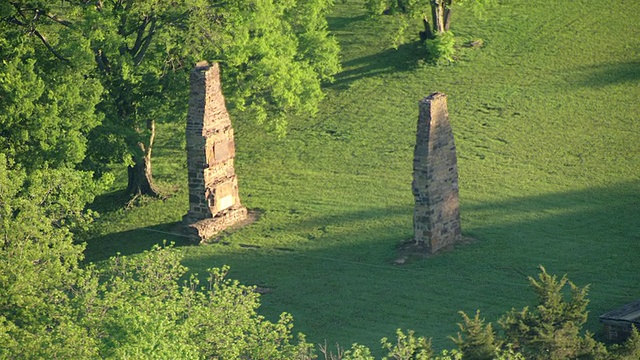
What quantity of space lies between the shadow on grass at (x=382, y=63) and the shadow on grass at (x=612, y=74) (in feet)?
22.5

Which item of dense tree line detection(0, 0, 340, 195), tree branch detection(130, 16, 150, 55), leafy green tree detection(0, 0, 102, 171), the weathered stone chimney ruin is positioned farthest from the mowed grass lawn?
tree branch detection(130, 16, 150, 55)

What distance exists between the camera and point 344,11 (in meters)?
63.2

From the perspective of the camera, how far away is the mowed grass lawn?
41250 mm

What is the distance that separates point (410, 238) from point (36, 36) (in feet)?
48.7

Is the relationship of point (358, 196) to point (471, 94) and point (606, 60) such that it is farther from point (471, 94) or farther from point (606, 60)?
point (606, 60)

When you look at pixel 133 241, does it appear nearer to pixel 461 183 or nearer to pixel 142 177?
pixel 142 177

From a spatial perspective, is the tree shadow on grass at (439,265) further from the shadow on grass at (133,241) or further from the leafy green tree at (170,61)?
the leafy green tree at (170,61)

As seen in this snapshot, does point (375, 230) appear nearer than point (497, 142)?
Yes

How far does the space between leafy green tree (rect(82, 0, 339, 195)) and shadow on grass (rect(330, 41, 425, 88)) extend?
6.70 meters

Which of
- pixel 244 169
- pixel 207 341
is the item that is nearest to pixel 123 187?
pixel 244 169

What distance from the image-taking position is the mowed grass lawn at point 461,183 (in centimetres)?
4125

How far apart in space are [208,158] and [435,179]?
7586mm

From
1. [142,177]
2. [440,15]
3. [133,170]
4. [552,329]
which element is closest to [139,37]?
[133,170]

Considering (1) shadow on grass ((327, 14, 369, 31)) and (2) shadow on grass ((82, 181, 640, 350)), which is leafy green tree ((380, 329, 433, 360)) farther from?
(1) shadow on grass ((327, 14, 369, 31))
